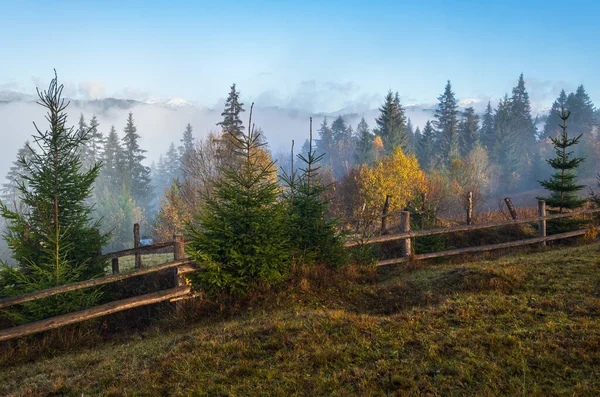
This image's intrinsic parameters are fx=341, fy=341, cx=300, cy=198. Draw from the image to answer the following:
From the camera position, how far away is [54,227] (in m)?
8.59

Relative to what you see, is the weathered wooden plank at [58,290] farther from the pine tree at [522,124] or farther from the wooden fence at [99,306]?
A: the pine tree at [522,124]

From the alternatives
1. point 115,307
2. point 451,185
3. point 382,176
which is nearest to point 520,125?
point 451,185

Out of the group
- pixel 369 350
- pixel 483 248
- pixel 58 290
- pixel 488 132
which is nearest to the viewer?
pixel 369 350

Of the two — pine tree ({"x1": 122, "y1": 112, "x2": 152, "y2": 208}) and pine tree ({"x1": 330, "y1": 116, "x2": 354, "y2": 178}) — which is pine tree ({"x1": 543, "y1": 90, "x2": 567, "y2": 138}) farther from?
pine tree ({"x1": 122, "y1": 112, "x2": 152, "y2": 208})

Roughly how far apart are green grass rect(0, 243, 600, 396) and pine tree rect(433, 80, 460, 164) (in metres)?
60.6

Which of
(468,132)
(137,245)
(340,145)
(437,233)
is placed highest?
(340,145)

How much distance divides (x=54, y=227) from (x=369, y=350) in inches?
323

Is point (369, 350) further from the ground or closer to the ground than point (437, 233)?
closer to the ground

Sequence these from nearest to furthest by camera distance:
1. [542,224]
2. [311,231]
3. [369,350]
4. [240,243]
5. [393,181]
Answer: [369,350]
[240,243]
[311,231]
[542,224]
[393,181]

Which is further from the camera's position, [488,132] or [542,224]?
[488,132]

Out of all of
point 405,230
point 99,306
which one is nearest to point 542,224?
point 405,230

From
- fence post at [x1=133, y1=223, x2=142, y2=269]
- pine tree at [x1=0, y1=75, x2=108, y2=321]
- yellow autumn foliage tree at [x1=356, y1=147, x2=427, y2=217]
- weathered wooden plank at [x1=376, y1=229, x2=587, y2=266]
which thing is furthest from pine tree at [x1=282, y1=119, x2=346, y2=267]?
yellow autumn foliage tree at [x1=356, y1=147, x2=427, y2=217]

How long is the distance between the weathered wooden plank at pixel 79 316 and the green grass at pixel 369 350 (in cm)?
51

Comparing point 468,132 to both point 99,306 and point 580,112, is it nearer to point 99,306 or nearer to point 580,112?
point 580,112
